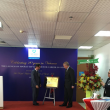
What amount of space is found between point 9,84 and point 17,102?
93 centimetres

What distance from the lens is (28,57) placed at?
7.25 metres

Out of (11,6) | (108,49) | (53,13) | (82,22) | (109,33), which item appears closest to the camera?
(11,6)

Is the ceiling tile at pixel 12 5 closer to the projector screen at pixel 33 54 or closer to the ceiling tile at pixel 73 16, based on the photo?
the ceiling tile at pixel 73 16

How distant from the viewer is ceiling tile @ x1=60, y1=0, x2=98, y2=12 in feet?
7.84

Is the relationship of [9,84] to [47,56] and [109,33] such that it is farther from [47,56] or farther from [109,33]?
[109,33]

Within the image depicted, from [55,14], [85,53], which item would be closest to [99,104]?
[55,14]

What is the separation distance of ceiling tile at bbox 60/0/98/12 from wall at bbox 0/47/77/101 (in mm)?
4677

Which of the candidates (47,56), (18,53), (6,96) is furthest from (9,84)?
(47,56)

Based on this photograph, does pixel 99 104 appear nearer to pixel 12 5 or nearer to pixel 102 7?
pixel 102 7

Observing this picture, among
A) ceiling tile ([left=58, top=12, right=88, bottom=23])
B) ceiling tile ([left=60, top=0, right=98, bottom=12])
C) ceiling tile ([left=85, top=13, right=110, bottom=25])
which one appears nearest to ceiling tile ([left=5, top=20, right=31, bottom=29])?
ceiling tile ([left=58, top=12, right=88, bottom=23])

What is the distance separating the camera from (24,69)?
718 centimetres

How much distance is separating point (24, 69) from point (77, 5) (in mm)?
5249

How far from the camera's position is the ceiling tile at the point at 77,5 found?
2391 millimetres

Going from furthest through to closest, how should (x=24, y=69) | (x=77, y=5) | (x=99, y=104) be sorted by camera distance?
(x=24, y=69)
(x=99, y=104)
(x=77, y=5)
